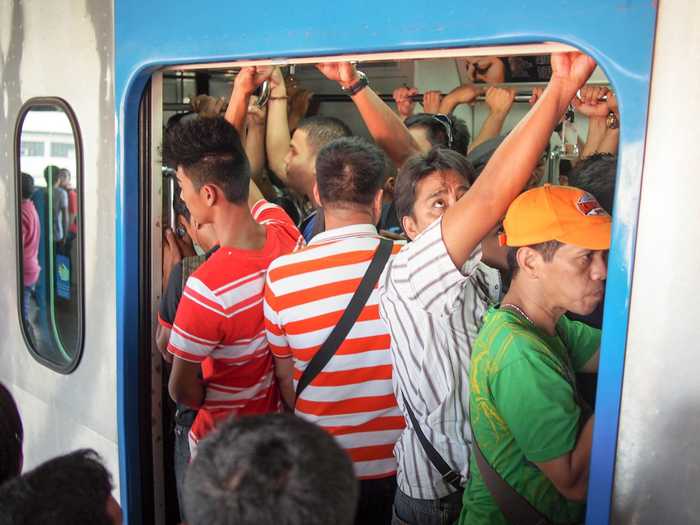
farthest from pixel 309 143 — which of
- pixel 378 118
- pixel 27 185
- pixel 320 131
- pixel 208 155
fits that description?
pixel 27 185

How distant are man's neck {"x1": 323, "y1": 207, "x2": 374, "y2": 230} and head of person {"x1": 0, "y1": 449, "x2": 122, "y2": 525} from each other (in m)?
1.22

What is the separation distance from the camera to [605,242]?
1827mm

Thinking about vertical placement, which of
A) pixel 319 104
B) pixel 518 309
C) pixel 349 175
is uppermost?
pixel 319 104

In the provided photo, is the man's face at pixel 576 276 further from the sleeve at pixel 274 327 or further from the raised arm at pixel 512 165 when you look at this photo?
the sleeve at pixel 274 327

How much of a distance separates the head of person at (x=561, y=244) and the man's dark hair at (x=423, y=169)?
547 mm

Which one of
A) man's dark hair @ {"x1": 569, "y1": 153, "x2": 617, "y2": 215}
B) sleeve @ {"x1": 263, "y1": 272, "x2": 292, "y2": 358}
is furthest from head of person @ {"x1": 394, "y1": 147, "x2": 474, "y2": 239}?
sleeve @ {"x1": 263, "y1": 272, "x2": 292, "y2": 358}

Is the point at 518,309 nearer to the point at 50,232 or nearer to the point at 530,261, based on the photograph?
the point at 530,261

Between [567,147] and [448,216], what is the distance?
255 cm

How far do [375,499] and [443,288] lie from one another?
91cm

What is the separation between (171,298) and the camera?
2609mm

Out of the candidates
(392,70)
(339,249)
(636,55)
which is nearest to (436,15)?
(636,55)

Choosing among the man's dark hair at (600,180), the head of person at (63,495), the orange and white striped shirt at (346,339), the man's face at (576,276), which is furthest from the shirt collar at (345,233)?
the head of person at (63,495)

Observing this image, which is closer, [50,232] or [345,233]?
[345,233]

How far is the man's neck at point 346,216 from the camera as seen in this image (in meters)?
2.39
